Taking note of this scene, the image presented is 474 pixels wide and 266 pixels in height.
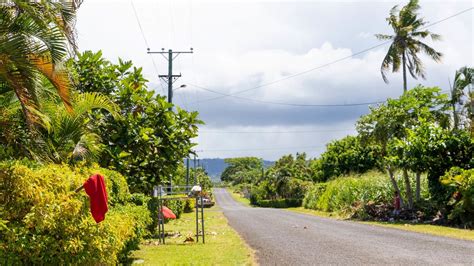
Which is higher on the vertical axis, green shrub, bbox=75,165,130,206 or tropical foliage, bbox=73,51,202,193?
tropical foliage, bbox=73,51,202,193

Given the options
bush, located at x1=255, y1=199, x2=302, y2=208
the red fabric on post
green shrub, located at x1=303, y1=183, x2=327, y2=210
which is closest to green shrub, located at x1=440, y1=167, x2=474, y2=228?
the red fabric on post

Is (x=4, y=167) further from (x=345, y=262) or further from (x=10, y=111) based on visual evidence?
(x=345, y=262)

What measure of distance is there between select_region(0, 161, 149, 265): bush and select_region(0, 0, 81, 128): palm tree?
3.90 feet

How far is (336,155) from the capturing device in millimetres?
51156

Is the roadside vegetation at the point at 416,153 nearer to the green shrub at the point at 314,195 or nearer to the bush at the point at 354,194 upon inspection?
the bush at the point at 354,194

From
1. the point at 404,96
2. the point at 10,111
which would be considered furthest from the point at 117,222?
the point at 404,96

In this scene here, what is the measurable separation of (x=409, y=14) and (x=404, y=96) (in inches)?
550

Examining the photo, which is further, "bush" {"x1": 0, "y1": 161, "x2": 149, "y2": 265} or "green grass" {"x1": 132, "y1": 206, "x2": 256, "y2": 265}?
"green grass" {"x1": 132, "y1": 206, "x2": 256, "y2": 265}

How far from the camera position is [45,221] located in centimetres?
647

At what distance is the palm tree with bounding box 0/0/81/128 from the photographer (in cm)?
690

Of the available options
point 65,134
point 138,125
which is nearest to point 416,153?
point 138,125

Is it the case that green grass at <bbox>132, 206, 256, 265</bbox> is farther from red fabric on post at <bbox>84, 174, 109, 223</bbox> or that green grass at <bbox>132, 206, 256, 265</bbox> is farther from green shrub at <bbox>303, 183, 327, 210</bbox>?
green shrub at <bbox>303, 183, 327, 210</bbox>

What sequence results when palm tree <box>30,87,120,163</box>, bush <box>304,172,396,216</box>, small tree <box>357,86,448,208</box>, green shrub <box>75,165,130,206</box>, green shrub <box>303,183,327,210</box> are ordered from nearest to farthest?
palm tree <box>30,87,120,163</box> < green shrub <box>75,165,130,206</box> < small tree <box>357,86,448,208</box> < bush <box>304,172,396,216</box> < green shrub <box>303,183,327,210</box>

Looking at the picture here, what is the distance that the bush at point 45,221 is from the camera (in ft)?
20.9
